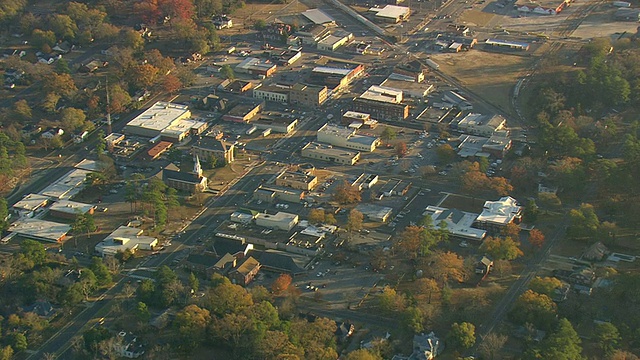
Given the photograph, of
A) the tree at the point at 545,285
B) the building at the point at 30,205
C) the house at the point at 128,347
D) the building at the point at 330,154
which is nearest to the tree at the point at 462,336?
the tree at the point at 545,285

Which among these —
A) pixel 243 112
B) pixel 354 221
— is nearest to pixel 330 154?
pixel 243 112

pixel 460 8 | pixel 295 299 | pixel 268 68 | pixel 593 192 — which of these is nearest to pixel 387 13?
pixel 460 8

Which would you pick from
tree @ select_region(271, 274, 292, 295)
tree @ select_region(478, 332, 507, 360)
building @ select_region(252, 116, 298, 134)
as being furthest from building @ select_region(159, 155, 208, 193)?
tree @ select_region(478, 332, 507, 360)

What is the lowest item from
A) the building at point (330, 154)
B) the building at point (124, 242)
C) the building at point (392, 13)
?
the building at point (392, 13)

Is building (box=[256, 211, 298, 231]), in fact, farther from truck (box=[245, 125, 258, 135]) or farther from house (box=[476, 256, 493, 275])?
truck (box=[245, 125, 258, 135])

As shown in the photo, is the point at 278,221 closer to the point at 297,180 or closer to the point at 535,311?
the point at 297,180

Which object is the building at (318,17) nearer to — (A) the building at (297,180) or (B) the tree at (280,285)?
(A) the building at (297,180)

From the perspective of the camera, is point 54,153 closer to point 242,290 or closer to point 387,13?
point 242,290
